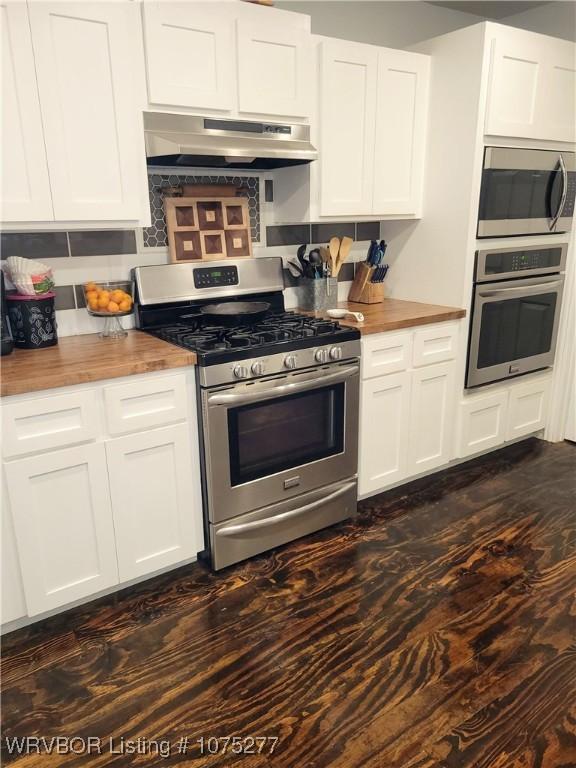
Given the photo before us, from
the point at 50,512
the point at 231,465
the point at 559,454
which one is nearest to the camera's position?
the point at 50,512

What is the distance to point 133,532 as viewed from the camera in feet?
7.09

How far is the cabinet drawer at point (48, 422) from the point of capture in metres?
1.82

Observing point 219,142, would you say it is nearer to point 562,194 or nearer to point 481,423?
point 562,194

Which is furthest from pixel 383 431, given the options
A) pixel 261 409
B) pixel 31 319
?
pixel 31 319

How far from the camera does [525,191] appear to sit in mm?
2961

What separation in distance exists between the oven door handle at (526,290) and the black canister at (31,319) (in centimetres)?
210

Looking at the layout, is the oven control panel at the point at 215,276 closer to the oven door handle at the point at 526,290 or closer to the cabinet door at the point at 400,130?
the cabinet door at the point at 400,130

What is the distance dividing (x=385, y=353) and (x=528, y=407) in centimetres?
133

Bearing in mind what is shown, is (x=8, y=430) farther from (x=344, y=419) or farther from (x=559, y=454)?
(x=559, y=454)

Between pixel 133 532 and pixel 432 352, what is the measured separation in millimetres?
1705

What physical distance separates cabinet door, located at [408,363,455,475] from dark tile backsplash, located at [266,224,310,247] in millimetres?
959

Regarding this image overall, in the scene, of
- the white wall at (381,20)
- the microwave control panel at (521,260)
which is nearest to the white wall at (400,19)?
the white wall at (381,20)

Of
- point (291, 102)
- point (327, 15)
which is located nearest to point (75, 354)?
point (291, 102)

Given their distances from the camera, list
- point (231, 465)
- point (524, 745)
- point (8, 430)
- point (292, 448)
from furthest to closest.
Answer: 1. point (292, 448)
2. point (231, 465)
3. point (8, 430)
4. point (524, 745)
